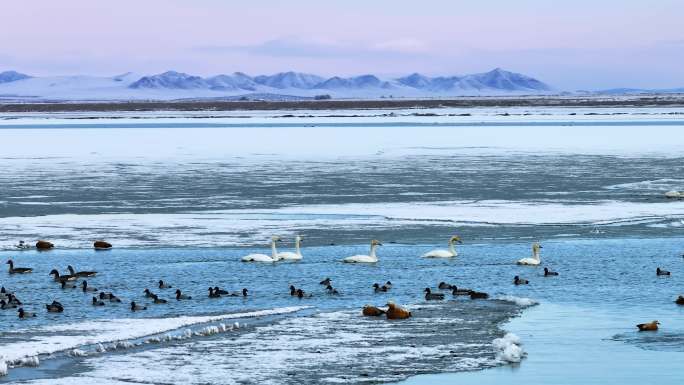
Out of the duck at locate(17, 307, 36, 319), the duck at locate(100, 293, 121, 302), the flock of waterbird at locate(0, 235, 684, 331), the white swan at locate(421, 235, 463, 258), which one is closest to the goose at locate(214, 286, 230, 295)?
the flock of waterbird at locate(0, 235, 684, 331)

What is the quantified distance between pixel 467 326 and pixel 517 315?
3.33 ft

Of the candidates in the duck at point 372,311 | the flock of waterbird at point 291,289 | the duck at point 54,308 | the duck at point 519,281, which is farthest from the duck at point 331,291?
the duck at point 54,308

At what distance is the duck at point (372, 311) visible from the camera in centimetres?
1683

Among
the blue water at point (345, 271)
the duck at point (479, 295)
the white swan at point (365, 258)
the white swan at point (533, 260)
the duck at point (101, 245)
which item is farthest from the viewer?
the duck at point (101, 245)

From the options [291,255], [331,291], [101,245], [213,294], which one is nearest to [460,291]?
[331,291]

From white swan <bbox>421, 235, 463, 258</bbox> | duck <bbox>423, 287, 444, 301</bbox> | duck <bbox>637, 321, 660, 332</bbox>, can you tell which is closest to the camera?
duck <bbox>637, 321, 660, 332</bbox>

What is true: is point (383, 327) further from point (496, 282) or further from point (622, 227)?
point (622, 227)

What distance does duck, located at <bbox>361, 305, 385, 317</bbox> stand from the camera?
16.8 m

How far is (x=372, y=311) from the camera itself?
16.8 m

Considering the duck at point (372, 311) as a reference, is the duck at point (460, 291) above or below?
below

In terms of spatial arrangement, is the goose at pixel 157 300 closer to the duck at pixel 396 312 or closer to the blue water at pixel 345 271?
the blue water at pixel 345 271

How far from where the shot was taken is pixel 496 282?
19.8m

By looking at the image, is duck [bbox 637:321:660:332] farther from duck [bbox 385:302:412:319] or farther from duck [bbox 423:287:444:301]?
duck [bbox 423:287:444:301]

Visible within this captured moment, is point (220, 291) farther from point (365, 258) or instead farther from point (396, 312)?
point (365, 258)
